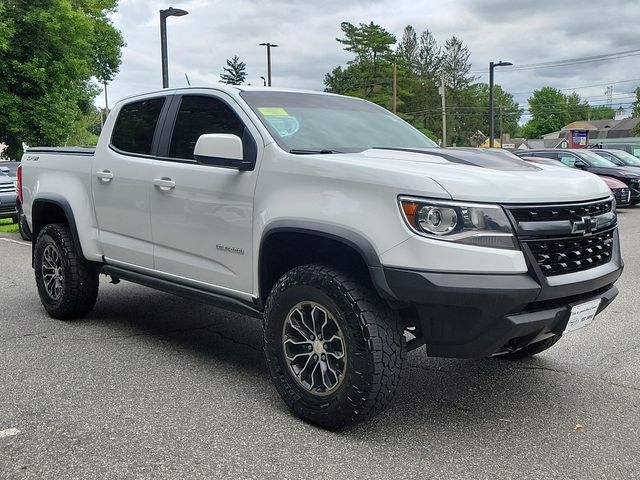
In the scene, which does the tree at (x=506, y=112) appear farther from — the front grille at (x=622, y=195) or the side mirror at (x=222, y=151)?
the side mirror at (x=222, y=151)

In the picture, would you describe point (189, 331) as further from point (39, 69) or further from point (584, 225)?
point (39, 69)

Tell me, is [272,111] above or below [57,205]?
above

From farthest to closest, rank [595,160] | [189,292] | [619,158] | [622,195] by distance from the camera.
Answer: [619,158], [595,160], [622,195], [189,292]

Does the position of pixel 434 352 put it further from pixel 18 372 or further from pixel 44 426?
pixel 18 372

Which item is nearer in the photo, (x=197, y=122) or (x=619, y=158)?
(x=197, y=122)

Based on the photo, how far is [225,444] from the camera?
3229 millimetres

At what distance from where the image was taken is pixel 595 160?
57.0 ft

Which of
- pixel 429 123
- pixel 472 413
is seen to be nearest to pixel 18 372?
pixel 472 413

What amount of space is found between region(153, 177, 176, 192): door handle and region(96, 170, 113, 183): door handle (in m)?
0.67

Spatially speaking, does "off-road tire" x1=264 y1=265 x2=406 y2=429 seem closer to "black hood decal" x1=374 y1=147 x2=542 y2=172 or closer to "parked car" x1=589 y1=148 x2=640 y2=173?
"black hood decal" x1=374 y1=147 x2=542 y2=172

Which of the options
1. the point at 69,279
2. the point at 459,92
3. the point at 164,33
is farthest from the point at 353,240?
the point at 459,92

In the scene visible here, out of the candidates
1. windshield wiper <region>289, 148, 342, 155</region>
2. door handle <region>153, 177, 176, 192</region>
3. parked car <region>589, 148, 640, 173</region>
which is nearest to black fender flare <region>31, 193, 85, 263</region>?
door handle <region>153, 177, 176, 192</region>

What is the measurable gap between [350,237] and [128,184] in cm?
219

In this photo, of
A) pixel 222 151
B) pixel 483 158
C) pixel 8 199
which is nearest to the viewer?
pixel 483 158
